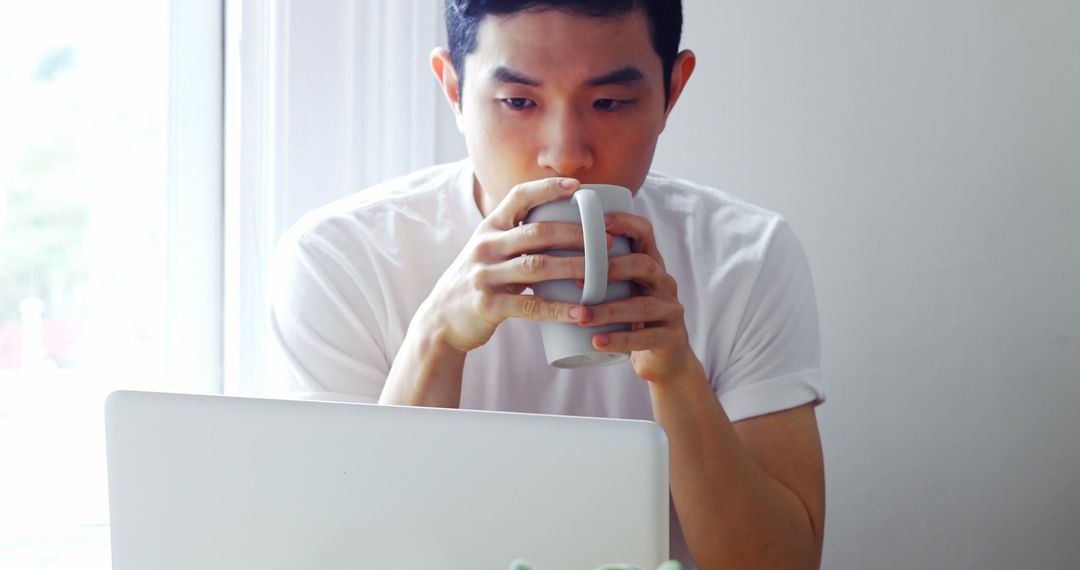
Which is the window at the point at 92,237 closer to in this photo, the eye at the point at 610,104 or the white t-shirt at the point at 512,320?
the white t-shirt at the point at 512,320

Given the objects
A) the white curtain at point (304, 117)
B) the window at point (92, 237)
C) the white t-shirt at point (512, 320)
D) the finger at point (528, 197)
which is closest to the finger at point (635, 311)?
the finger at point (528, 197)

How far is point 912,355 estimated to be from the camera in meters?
1.65

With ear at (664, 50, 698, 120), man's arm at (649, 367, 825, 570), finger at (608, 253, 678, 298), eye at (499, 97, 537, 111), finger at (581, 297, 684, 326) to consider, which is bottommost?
man's arm at (649, 367, 825, 570)

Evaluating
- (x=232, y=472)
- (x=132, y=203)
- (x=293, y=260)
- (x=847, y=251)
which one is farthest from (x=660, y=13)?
(x=132, y=203)

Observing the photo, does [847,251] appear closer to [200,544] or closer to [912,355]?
[912,355]

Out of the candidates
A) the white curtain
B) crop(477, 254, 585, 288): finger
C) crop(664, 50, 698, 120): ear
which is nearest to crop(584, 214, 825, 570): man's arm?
crop(477, 254, 585, 288): finger

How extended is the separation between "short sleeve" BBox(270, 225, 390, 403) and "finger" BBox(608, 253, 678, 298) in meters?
0.44

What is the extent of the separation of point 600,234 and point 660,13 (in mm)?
427

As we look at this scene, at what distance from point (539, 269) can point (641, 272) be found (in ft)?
0.31

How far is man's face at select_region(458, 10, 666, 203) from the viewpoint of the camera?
1.09 metres

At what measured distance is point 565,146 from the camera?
1.09m

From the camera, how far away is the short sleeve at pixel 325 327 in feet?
4.03

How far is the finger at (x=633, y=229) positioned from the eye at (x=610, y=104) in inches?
9.7

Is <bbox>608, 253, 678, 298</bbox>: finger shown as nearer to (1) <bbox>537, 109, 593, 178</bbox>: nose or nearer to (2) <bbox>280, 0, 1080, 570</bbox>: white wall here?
(1) <bbox>537, 109, 593, 178</bbox>: nose
